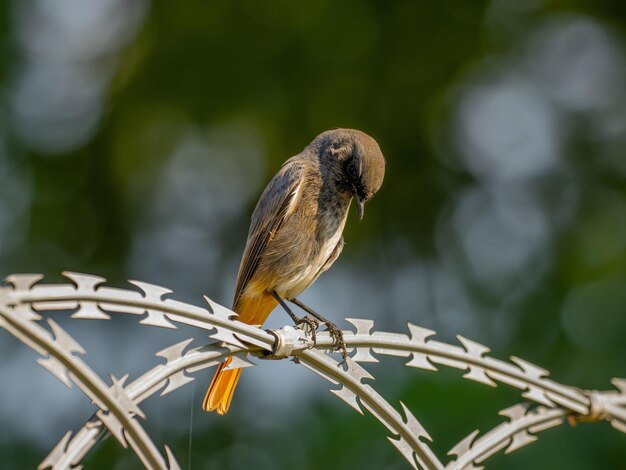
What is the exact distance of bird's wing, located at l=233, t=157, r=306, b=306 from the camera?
4.47 metres

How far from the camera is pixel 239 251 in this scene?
26.8 feet

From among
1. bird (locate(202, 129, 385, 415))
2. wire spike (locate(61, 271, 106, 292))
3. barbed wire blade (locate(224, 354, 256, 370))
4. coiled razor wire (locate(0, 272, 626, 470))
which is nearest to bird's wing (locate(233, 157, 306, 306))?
bird (locate(202, 129, 385, 415))

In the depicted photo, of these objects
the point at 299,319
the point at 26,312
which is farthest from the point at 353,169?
the point at 26,312

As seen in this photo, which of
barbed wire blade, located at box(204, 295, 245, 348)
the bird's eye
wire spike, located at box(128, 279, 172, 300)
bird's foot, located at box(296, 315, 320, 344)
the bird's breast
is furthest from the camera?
the bird's eye

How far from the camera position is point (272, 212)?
14.9 feet

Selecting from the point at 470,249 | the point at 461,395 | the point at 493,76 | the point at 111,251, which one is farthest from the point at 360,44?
Answer: the point at 461,395

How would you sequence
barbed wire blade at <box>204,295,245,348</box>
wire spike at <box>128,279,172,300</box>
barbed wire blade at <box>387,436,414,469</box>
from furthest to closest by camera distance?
barbed wire blade at <box>387,436,414,469</box>
barbed wire blade at <box>204,295,245,348</box>
wire spike at <box>128,279,172,300</box>

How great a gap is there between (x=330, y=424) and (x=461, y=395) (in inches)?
38.6

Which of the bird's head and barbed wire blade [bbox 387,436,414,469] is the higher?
the bird's head

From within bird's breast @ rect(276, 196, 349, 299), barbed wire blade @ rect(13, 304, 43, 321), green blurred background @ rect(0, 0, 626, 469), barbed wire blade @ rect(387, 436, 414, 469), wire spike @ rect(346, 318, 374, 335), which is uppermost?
green blurred background @ rect(0, 0, 626, 469)

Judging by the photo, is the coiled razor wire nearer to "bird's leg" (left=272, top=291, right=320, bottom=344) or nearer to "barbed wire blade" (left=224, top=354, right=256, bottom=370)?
"barbed wire blade" (left=224, top=354, right=256, bottom=370)

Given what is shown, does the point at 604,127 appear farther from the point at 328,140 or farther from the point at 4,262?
the point at 4,262

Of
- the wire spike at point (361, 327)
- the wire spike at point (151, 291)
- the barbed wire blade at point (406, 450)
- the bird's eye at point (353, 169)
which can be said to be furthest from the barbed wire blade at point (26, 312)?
the bird's eye at point (353, 169)

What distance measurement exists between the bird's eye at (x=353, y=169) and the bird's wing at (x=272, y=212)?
235 mm
